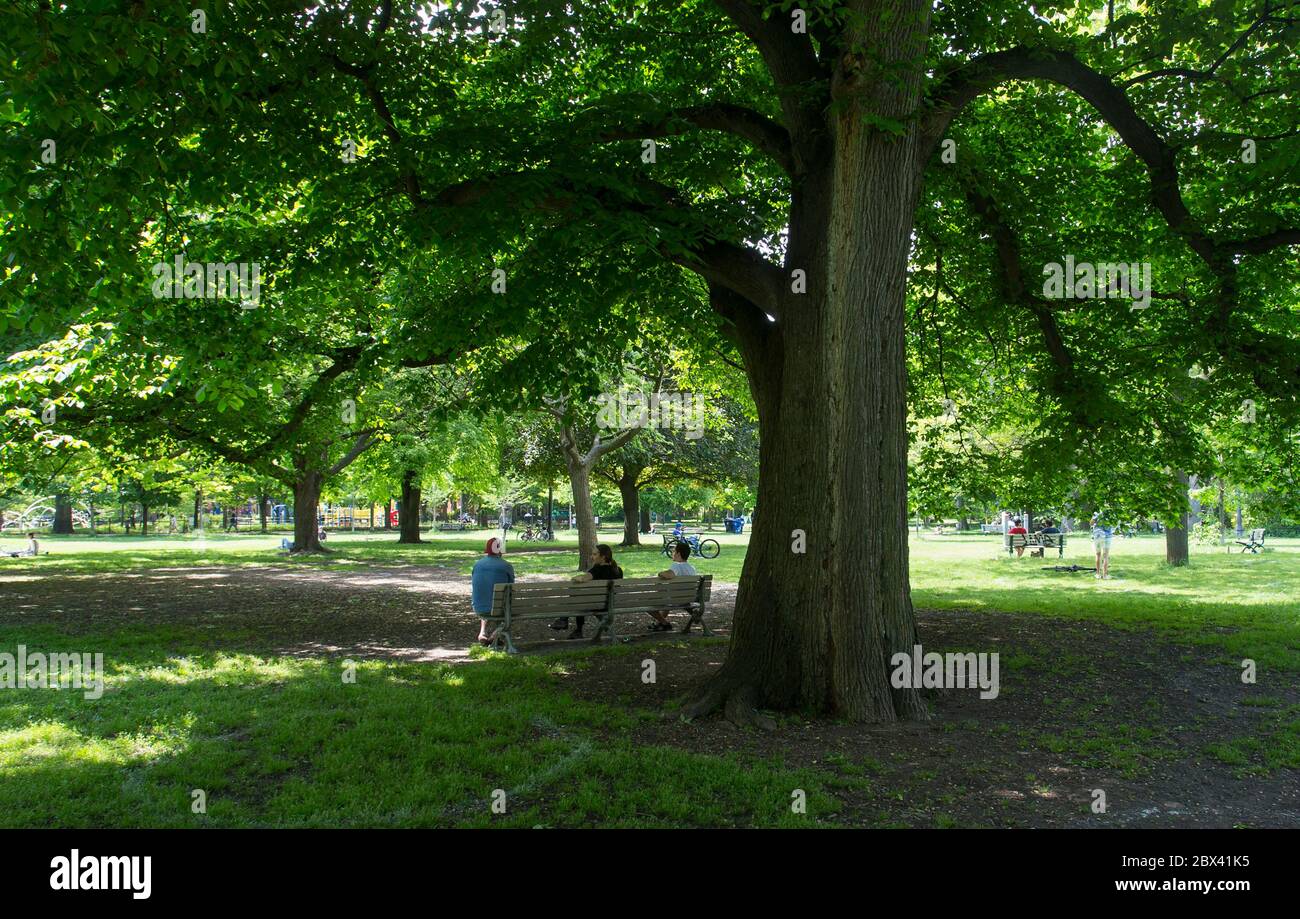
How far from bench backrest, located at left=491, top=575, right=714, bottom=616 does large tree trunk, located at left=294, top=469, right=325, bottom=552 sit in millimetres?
20598

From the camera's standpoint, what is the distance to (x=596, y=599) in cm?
1090

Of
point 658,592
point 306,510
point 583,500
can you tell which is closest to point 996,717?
point 658,592

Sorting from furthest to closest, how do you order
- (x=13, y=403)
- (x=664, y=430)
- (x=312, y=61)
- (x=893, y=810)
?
(x=664, y=430) < (x=13, y=403) < (x=312, y=61) < (x=893, y=810)

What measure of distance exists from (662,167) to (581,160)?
1.97 meters

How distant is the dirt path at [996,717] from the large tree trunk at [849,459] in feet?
1.46

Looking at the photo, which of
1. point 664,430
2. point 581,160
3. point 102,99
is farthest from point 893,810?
point 664,430

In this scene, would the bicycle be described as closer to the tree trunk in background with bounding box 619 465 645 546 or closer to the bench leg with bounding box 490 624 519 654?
the tree trunk in background with bounding box 619 465 645 546

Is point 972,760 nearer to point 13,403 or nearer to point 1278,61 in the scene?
point 1278,61

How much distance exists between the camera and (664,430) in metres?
32.4

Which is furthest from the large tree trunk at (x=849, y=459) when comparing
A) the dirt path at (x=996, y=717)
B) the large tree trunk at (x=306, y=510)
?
the large tree trunk at (x=306, y=510)

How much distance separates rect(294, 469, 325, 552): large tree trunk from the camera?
2930 cm

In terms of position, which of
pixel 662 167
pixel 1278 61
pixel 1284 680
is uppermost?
pixel 1278 61

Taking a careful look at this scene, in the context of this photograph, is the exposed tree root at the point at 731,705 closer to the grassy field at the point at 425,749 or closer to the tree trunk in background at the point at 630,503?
the grassy field at the point at 425,749

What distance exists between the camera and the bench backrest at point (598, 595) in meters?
10.3
